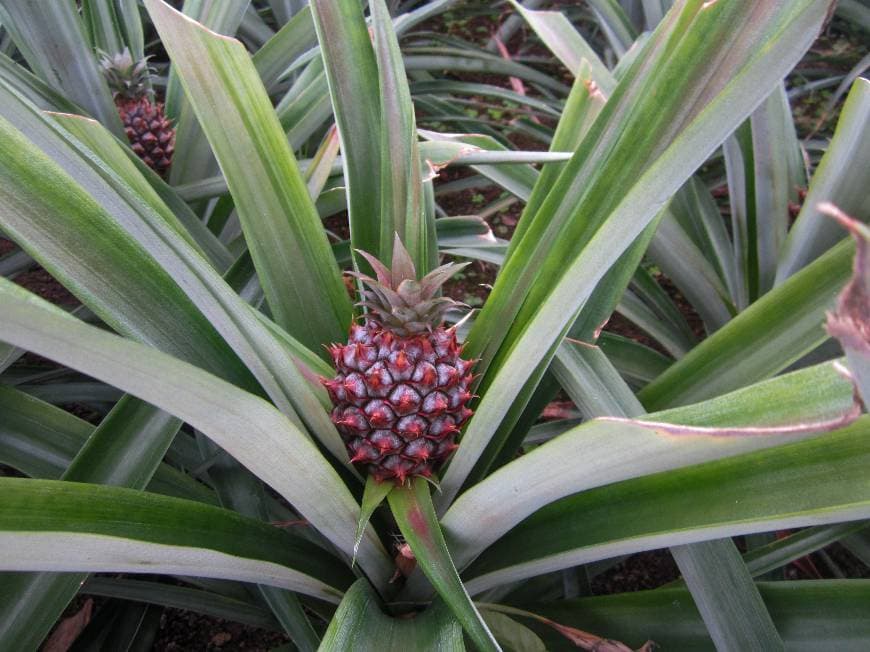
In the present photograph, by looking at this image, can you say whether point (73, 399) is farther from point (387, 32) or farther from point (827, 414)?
point (827, 414)

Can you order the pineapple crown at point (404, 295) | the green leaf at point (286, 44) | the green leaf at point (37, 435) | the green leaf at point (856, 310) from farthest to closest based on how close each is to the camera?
1. the green leaf at point (286, 44)
2. the green leaf at point (37, 435)
3. the pineapple crown at point (404, 295)
4. the green leaf at point (856, 310)

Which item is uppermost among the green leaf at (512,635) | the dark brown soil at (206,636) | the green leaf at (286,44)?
the green leaf at (286,44)

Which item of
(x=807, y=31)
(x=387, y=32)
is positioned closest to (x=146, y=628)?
(x=387, y=32)

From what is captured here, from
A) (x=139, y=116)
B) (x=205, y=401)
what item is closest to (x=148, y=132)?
(x=139, y=116)

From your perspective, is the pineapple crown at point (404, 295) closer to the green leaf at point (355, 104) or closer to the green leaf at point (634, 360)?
the green leaf at point (355, 104)

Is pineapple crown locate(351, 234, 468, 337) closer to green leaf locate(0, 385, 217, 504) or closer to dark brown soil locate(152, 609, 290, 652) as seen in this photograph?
green leaf locate(0, 385, 217, 504)

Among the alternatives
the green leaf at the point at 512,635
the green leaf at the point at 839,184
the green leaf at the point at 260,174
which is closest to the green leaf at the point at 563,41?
the green leaf at the point at 839,184
